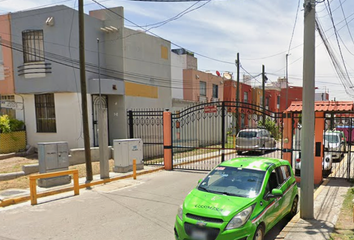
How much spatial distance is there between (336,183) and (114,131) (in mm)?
11652

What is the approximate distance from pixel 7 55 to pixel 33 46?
2.16 m

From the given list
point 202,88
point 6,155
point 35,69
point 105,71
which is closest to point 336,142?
point 202,88

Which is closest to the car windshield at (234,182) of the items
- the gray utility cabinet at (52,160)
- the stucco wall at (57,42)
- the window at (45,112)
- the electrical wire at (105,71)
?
the gray utility cabinet at (52,160)

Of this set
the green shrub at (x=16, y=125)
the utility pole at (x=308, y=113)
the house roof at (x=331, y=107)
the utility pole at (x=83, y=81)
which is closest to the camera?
the utility pole at (x=308, y=113)

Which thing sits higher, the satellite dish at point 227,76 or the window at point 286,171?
the satellite dish at point 227,76

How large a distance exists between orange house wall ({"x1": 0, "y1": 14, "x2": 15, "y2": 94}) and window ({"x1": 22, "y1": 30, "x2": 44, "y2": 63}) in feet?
3.89

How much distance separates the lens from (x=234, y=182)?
5.44 m

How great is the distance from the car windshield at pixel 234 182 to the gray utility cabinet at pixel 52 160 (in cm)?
633

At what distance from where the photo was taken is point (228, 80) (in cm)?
3203

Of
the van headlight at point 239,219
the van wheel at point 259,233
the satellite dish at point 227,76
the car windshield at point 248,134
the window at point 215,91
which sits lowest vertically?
the van wheel at point 259,233

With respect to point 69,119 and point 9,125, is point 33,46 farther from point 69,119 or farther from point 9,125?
point 9,125

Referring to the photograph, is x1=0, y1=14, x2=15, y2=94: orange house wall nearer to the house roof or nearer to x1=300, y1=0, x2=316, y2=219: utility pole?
the house roof

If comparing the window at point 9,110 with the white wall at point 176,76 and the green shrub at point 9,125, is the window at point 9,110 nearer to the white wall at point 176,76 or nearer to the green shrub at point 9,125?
the green shrub at point 9,125

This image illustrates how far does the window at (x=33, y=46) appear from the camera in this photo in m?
14.2
